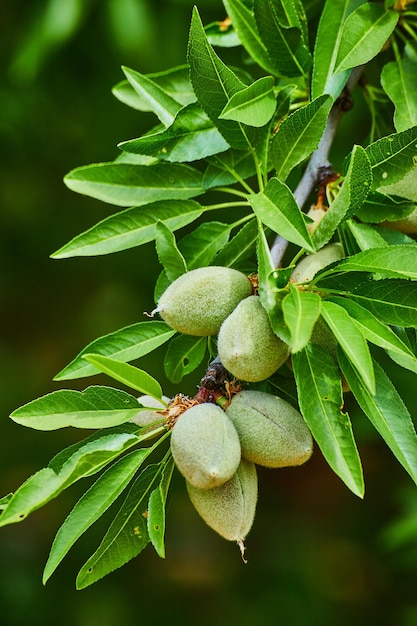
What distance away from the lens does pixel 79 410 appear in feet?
3.01

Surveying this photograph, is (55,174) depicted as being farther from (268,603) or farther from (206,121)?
(206,121)

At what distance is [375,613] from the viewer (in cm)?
312

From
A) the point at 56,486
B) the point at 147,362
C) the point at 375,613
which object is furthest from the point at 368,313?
the point at 375,613

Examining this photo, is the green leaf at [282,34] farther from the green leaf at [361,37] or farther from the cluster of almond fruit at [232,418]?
the cluster of almond fruit at [232,418]

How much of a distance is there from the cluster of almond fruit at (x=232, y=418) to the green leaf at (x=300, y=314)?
0.06 m

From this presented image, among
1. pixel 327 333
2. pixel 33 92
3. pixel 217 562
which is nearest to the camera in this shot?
pixel 327 333

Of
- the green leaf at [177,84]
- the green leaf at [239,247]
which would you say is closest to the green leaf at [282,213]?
the green leaf at [239,247]

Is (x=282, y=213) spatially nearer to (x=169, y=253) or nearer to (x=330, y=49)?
(x=169, y=253)

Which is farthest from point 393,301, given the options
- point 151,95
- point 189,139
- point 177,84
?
point 177,84

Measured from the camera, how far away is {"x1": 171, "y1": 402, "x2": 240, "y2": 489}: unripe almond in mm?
812

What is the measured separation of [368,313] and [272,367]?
12 centimetres

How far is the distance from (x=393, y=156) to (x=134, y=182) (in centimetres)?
37

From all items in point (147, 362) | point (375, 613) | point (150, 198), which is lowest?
point (375, 613)

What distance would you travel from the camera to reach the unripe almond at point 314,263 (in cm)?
97
